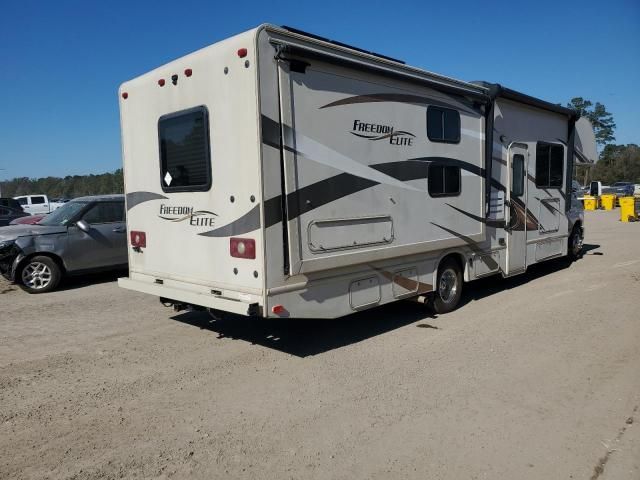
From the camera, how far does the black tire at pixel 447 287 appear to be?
6.88m

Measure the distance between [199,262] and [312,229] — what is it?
132cm

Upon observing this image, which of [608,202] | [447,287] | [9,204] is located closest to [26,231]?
[447,287]

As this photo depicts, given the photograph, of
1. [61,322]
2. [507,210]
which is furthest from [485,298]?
[61,322]

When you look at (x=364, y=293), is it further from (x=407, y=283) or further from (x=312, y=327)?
(x=312, y=327)

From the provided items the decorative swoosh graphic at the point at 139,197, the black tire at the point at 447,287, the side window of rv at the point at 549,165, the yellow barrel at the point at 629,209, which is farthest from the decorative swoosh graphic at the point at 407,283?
the yellow barrel at the point at 629,209

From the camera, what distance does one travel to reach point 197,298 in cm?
524

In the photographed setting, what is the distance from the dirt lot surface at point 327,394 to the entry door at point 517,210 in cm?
108

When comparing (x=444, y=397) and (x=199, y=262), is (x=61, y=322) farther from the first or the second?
(x=444, y=397)

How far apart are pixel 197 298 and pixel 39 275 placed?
5.20 m

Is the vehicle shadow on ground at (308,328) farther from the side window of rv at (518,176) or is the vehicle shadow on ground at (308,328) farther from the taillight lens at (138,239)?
the side window of rv at (518,176)

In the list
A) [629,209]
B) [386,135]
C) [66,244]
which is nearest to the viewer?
[386,135]

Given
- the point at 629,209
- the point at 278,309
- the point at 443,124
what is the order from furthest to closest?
the point at 629,209 → the point at 443,124 → the point at 278,309

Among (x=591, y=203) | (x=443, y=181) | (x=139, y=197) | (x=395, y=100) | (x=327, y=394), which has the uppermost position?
(x=395, y=100)

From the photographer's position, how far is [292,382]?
4652mm
